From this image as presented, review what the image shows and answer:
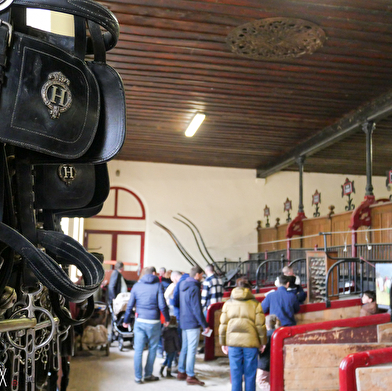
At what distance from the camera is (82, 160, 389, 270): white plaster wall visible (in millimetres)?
12523

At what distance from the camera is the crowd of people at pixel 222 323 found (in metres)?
4.52

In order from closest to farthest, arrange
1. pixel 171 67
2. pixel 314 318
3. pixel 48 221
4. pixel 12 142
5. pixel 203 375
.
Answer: pixel 12 142, pixel 48 221, pixel 314 318, pixel 203 375, pixel 171 67

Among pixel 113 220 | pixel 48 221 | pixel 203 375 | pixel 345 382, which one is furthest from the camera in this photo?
pixel 113 220

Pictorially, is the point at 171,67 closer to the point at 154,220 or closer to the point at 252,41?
the point at 252,41

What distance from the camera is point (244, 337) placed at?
448 cm

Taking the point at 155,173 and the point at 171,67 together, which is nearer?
the point at 171,67

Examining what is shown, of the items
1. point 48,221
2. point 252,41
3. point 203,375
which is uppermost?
point 252,41

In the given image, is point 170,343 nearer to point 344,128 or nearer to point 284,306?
point 284,306

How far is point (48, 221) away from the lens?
1180 mm

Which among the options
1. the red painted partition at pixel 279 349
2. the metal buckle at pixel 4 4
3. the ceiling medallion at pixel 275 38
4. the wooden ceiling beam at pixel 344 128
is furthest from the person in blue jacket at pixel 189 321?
the metal buckle at pixel 4 4

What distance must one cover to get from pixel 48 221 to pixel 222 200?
1197 cm

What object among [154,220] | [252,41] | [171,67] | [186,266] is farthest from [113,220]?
[252,41]

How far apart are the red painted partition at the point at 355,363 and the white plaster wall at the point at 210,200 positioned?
999 centimetres

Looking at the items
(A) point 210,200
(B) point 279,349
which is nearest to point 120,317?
(B) point 279,349
